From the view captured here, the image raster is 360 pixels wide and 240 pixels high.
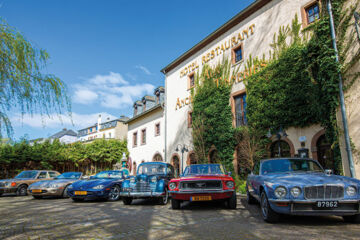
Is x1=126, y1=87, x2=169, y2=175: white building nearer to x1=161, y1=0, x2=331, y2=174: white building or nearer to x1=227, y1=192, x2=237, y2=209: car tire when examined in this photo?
x1=161, y1=0, x2=331, y2=174: white building

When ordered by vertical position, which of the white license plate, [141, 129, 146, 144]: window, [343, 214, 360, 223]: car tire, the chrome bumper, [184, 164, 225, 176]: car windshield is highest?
[141, 129, 146, 144]: window

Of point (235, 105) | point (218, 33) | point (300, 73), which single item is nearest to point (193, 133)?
point (235, 105)

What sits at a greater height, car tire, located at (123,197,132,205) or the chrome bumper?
the chrome bumper

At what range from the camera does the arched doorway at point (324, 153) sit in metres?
11.1

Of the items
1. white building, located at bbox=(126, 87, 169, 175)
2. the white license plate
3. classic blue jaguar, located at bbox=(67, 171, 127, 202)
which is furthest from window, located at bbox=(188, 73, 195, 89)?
the white license plate

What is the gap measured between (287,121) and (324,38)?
4.21 meters

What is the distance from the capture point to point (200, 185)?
282 inches

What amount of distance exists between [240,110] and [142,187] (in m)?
9.77

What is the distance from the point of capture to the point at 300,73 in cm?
1225

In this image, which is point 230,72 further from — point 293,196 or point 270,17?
point 293,196

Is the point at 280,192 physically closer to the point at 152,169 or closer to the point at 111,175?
the point at 152,169

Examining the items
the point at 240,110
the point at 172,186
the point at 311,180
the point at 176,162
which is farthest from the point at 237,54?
the point at 311,180

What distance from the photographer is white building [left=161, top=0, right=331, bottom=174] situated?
1269cm

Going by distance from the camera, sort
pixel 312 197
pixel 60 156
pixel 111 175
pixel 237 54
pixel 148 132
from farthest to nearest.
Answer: pixel 60 156 → pixel 148 132 → pixel 237 54 → pixel 111 175 → pixel 312 197
